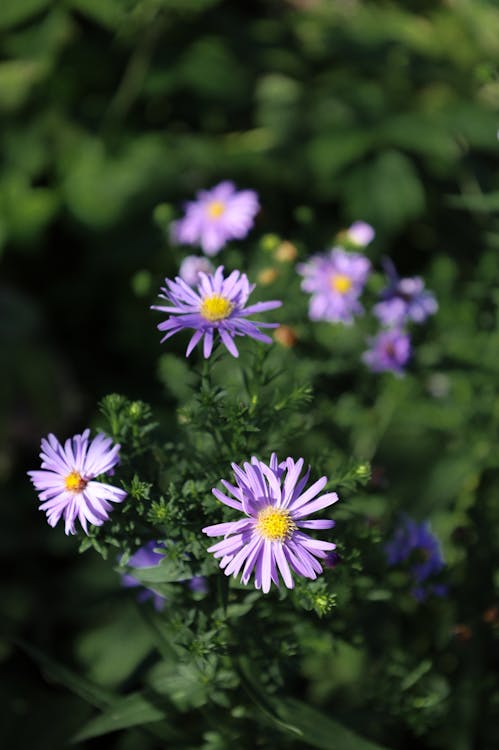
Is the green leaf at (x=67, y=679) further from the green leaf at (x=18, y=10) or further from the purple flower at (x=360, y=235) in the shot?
the green leaf at (x=18, y=10)

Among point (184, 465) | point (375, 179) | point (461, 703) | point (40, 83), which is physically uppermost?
point (40, 83)

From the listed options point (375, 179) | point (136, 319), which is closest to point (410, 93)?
point (375, 179)

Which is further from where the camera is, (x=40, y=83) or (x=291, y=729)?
(x=40, y=83)

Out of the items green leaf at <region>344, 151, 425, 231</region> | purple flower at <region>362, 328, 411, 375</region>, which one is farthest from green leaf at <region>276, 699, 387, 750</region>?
green leaf at <region>344, 151, 425, 231</region>

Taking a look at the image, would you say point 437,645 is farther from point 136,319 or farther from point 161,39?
point 161,39

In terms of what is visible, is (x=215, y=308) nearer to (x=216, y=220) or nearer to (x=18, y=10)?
(x=216, y=220)

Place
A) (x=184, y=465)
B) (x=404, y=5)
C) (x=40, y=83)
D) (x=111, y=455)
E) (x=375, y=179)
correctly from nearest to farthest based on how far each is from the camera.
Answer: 1. (x=111, y=455)
2. (x=184, y=465)
3. (x=375, y=179)
4. (x=40, y=83)
5. (x=404, y=5)

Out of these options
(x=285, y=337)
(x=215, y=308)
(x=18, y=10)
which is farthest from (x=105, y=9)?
(x=215, y=308)
